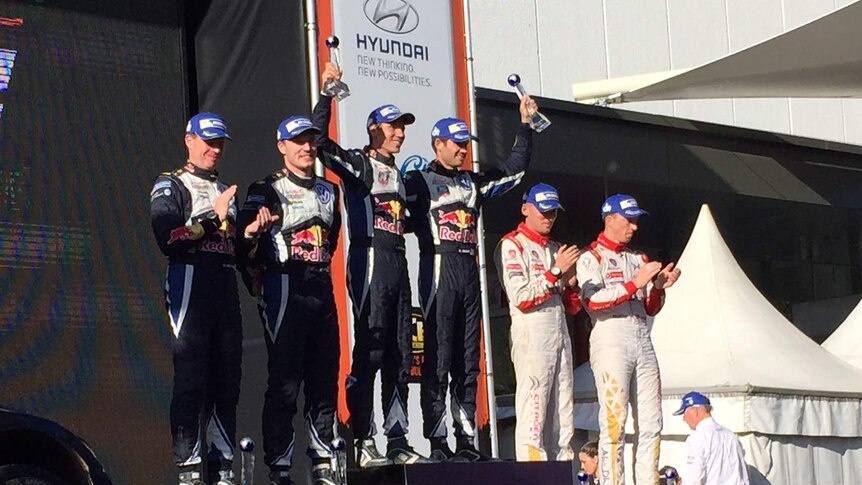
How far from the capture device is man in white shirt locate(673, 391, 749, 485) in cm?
845

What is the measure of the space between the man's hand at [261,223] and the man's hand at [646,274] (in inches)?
89.8

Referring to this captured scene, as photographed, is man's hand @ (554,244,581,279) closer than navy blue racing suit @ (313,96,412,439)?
No

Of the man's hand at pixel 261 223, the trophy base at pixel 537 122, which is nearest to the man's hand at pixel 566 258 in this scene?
the trophy base at pixel 537 122

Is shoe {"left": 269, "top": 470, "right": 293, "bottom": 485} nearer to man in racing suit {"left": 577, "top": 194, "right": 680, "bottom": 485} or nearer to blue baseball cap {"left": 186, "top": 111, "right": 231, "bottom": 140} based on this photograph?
blue baseball cap {"left": 186, "top": 111, "right": 231, "bottom": 140}

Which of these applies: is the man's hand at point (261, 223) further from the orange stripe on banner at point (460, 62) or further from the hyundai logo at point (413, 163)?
the orange stripe on banner at point (460, 62)

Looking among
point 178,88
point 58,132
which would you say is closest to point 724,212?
point 178,88

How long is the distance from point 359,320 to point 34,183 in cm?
219

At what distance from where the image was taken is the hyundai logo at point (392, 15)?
28.0ft

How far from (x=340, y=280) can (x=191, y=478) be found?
7.61 feet

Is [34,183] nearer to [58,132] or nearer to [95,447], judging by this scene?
[58,132]

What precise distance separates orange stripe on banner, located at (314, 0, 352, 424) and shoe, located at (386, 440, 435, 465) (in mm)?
1217

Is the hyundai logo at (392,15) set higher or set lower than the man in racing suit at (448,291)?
higher

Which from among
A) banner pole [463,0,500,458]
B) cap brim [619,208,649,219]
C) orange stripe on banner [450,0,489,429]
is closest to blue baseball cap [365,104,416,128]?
cap brim [619,208,649,219]

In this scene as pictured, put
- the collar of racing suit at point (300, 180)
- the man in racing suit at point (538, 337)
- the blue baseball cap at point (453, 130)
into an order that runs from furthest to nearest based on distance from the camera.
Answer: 1. the man in racing suit at point (538, 337)
2. the blue baseball cap at point (453, 130)
3. the collar of racing suit at point (300, 180)
